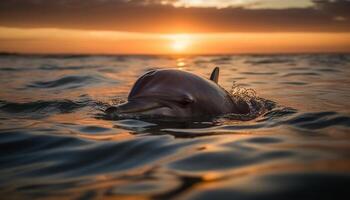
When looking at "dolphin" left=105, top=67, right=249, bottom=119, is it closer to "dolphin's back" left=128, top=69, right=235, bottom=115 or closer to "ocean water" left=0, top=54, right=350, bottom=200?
"dolphin's back" left=128, top=69, right=235, bottom=115

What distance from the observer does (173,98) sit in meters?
5.38

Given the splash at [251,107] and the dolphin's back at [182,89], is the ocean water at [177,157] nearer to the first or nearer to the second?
the splash at [251,107]

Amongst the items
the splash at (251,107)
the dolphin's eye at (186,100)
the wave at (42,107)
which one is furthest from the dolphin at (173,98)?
the wave at (42,107)

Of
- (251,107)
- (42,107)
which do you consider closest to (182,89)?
(251,107)

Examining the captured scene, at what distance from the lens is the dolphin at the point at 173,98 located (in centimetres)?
520

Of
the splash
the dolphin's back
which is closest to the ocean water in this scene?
the splash

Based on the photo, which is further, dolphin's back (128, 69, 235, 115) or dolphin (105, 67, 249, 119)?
dolphin's back (128, 69, 235, 115)

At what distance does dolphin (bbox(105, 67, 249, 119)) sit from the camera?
520 centimetres

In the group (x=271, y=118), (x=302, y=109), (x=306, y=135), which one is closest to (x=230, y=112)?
(x=271, y=118)

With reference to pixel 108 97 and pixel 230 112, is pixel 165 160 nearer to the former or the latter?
pixel 230 112

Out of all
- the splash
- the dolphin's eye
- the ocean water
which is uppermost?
the dolphin's eye

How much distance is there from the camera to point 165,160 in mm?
3463

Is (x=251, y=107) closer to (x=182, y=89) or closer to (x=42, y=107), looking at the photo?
(x=182, y=89)

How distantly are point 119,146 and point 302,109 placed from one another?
354 centimetres
